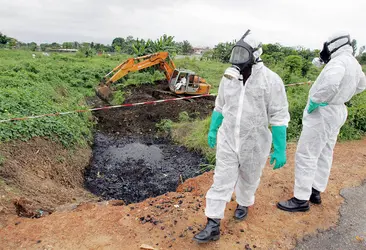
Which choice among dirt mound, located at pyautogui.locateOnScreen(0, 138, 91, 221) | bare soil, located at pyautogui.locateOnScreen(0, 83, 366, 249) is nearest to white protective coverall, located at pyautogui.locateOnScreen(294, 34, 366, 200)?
bare soil, located at pyautogui.locateOnScreen(0, 83, 366, 249)

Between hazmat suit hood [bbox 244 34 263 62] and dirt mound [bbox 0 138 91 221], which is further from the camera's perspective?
dirt mound [bbox 0 138 91 221]

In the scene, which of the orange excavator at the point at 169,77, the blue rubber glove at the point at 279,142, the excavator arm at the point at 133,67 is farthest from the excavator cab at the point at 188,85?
the blue rubber glove at the point at 279,142

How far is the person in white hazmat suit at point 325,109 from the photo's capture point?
9.96ft

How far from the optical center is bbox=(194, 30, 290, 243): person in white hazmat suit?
263 centimetres

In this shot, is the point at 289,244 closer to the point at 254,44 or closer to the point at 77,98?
the point at 254,44

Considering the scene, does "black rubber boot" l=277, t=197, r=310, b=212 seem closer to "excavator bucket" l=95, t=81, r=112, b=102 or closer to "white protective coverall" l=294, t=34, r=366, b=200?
"white protective coverall" l=294, t=34, r=366, b=200

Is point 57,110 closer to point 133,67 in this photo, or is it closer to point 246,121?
point 133,67

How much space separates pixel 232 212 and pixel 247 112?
1.33m

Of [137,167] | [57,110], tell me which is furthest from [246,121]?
[57,110]

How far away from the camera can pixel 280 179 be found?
4.33 metres

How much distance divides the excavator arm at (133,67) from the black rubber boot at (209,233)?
8602mm

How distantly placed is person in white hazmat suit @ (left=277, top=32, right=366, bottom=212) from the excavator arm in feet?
26.8

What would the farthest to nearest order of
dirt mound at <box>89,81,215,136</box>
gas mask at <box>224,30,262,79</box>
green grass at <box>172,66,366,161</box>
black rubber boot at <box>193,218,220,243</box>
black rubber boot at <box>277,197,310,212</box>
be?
1. dirt mound at <box>89,81,215,136</box>
2. green grass at <box>172,66,366,161</box>
3. black rubber boot at <box>277,197,310,212</box>
4. black rubber boot at <box>193,218,220,243</box>
5. gas mask at <box>224,30,262,79</box>

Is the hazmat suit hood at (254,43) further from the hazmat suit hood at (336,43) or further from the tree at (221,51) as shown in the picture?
the tree at (221,51)
